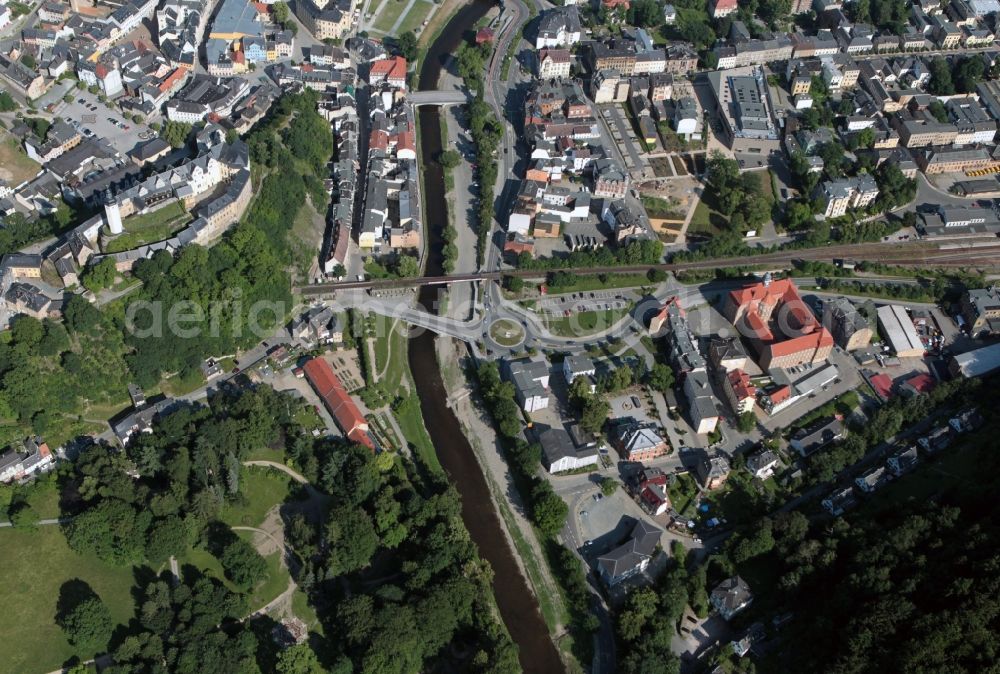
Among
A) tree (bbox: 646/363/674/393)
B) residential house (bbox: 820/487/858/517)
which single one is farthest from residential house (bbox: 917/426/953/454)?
tree (bbox: 646/363/674/393)

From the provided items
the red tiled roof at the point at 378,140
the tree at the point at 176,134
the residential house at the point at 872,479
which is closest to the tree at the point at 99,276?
the tree at the point at 176,134

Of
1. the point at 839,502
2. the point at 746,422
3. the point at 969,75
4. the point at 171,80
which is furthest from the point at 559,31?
the point at 839,502

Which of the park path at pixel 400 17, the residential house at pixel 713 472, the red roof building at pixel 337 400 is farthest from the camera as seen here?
the park path at pixel 400 17

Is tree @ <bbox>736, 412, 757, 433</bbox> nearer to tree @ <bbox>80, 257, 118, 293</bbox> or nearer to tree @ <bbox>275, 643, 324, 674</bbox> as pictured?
tree @ <bbox>275, 643, 324, 674</bbox>

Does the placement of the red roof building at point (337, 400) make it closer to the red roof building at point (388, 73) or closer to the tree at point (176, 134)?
the tree at point (176, 134)

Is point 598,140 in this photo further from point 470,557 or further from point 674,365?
point 470,557

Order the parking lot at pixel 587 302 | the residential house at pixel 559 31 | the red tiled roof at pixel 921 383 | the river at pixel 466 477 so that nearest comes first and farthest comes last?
1. the river at pixel 466 477
2. the red tiled roof at pixel 921 383
3. the parking lot at pixel 587 302
4. the residential house at pixel 559 31

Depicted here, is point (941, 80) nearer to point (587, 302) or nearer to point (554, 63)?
point (554, 63)

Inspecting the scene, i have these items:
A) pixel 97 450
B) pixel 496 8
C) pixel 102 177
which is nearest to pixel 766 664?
pixel 97 450
